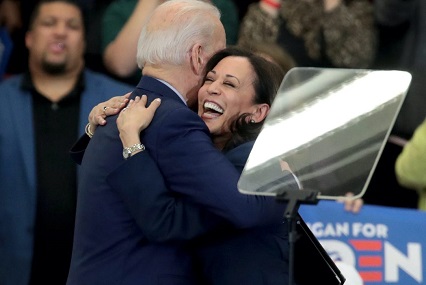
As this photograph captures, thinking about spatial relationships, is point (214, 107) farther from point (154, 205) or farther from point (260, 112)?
point (154, 205)

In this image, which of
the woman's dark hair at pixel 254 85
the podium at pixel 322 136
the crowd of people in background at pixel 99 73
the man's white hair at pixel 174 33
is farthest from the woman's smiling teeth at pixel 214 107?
the crowd of people in background at pixel 99 73

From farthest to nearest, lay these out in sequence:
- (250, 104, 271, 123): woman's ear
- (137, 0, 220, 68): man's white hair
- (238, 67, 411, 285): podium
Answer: (250, 104, 271, 123): woman's ear → (137, 0, 220, 68): man's white hair → (238, 67, 411, 285): podium

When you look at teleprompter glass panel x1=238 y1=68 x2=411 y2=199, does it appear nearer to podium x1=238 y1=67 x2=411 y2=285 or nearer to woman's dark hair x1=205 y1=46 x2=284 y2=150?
podium x1=238 y1=67 x2=411 y2=285

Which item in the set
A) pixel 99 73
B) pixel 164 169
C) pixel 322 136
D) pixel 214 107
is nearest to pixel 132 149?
pixel 164 169

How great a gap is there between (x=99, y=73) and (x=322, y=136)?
3584mm

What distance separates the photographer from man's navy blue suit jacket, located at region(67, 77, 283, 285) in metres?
4.25

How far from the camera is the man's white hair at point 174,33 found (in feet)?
14.8

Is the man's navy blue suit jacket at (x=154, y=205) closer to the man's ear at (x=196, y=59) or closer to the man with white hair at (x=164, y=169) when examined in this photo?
the man with white hair at (x=164, y=169)

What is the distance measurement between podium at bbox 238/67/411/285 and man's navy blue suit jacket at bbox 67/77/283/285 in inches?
10.6

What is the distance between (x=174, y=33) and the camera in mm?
4527

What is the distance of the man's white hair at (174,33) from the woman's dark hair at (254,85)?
0.37 feet

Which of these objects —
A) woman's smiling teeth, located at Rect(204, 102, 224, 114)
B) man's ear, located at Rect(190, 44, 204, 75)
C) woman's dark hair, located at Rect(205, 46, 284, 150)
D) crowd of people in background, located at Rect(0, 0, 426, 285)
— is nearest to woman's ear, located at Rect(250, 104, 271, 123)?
woman's dark hair, located at Rect(205, 46, 284, 150)

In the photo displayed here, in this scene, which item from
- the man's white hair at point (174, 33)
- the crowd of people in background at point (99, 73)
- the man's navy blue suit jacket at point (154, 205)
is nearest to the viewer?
the man's navy blue suit jacket at point (154, 205)

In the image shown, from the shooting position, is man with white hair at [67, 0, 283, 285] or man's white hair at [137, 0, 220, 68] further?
man's white hair at [137, 0, 220, 68]
